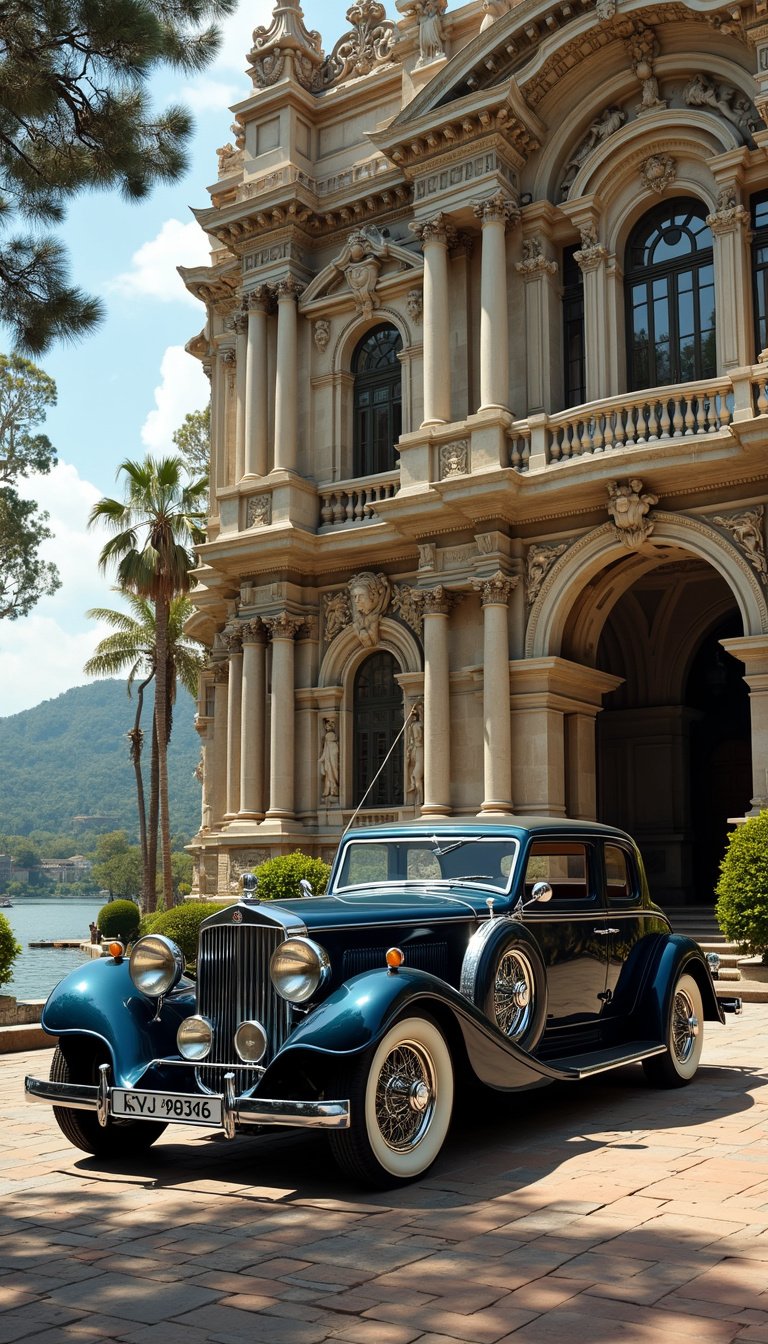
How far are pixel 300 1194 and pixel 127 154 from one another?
842cm

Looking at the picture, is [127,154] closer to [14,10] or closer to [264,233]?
[14,10]

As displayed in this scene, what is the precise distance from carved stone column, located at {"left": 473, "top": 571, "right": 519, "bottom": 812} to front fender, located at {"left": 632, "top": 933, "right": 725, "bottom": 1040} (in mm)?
9662

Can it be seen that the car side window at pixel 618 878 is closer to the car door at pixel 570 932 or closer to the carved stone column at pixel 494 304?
the car door at pixel 570 932

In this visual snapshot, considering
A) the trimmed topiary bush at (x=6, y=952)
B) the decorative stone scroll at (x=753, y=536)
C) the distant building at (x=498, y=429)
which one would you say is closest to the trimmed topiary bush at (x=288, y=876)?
the distant building at (x=498, y=429)

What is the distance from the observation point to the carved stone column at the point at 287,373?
76.3ft

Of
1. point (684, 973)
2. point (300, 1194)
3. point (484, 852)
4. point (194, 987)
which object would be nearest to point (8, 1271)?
point (300, 1194)

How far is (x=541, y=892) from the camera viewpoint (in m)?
7.50

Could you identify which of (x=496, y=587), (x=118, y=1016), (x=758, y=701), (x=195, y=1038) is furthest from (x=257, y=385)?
(x=195, y=1038)

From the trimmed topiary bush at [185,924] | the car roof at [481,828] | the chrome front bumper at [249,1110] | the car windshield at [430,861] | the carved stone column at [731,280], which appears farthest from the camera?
the trimmed topiary bush at [185,924]

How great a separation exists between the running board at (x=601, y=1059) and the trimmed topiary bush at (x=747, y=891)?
22.8 ft

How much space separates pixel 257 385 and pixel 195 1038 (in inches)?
746

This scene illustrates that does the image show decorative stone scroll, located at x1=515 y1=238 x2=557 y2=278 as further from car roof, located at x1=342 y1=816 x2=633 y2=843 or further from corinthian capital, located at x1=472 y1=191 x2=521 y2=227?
car roof, located at x1=342 y1=816 x2=633 y2=843

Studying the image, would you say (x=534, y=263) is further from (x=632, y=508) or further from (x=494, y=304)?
(x=632, y=508)

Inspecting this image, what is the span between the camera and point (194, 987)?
24.2ft
